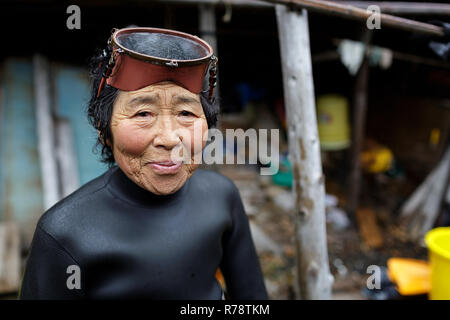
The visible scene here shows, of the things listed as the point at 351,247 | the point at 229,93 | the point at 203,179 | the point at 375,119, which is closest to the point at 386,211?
the point at 351,247

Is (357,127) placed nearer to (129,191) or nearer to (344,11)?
(344,11)

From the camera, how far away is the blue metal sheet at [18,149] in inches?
159

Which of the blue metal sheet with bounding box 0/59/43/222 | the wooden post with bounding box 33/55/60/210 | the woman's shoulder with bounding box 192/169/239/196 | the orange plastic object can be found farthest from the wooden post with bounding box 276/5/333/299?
the blue metal sheet with bounding box 0/59/43/222

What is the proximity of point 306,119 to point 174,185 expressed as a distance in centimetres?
123

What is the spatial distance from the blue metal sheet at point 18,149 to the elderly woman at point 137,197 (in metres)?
2.91

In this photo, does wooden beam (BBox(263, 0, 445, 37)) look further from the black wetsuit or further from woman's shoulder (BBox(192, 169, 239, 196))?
the black wetsuit

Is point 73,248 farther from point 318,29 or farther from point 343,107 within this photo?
point 343,107

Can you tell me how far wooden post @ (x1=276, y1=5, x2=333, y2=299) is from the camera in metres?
2.34

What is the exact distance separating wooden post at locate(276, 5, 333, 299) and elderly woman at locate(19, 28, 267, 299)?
0.90m

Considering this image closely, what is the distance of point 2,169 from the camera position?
405 centimetres

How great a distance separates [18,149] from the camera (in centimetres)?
416

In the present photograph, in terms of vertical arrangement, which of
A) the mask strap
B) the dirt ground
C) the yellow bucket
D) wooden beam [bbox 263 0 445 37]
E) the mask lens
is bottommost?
the dirt ground

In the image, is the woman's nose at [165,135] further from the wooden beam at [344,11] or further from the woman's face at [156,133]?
the wooden beam at [344,11]

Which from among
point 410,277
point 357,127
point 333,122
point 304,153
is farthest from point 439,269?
point 333,122
